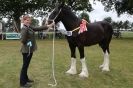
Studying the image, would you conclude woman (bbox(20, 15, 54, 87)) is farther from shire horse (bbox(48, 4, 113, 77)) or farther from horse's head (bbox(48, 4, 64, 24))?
shire horse (bbox(48, 4, 113, 77))

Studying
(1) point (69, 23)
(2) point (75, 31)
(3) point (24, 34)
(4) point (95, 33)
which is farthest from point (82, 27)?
(3) point (24, 34)

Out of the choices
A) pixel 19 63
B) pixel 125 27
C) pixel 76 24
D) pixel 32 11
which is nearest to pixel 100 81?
pixel 76 24

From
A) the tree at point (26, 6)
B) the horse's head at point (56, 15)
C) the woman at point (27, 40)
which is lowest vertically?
the woman at point (27, 40)

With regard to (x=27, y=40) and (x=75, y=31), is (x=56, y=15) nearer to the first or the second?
(x=75, y=31)

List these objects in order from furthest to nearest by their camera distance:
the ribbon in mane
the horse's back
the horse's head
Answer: the horse's back, the ribbon in mane, the horse's head

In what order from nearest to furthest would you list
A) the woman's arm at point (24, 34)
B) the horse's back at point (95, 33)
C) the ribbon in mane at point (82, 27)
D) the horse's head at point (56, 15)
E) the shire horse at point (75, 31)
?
the woman's arm at point (24, 34) < the horse's head at point (56, 15) < the shire horse at point (75, 31) < the ribbon in mane at point (82, 27) < the horse's back at point (95, 33)

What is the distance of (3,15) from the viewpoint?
50.4 meters

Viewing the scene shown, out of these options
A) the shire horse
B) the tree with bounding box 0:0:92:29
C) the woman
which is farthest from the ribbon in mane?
the tree with bounding box 0:0:92:29

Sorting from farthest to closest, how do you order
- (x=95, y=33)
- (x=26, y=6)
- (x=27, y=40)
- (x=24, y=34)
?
1. (x=26, y=6)
2. (x=95, y=33)
3. (x=27, y=40)
4. (x=24, y=34)

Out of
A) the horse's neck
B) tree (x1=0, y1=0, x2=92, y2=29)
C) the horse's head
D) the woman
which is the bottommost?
the woman

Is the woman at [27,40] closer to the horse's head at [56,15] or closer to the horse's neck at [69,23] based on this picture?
the horse's head at [56,15]

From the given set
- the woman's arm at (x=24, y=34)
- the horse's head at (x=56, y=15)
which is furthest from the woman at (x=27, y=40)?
the horse's head at (x=56, y=15)

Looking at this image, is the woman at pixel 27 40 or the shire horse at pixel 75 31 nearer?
the woman at pixel 27 40

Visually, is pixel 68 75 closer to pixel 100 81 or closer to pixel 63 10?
pixel 100 81
